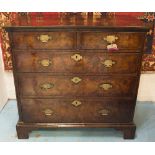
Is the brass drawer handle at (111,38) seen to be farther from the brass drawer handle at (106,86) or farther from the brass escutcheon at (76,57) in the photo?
the brass drawer handle at (106,86)

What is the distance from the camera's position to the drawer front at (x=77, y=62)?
1716mm

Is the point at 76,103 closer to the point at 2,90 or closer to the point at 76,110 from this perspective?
the point at 76,110

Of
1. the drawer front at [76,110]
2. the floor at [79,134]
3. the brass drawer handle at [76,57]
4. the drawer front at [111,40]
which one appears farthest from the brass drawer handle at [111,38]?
the floor at [79,134]

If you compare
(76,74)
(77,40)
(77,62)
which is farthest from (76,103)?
(77,40)

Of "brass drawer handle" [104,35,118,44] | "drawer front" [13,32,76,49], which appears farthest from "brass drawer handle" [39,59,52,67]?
"brass drawer handle" [104,35,118,44]

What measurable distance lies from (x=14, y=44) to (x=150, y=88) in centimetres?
165

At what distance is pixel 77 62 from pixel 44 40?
0.31m

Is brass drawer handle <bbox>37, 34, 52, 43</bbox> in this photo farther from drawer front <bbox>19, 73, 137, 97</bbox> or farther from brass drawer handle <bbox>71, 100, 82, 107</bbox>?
brass drawer handle <bbox>71, 100, 82, 107</bbox>

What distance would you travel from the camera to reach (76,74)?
1792 millimetres

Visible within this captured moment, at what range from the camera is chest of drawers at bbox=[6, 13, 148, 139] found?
1.64 metres

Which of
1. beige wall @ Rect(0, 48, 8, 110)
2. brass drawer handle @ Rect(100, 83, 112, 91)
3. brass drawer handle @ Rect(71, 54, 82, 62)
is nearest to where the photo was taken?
brass drawer handle @ Rect(71, 54, 82, 62)

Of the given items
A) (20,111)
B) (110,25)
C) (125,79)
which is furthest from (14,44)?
(125,79)
